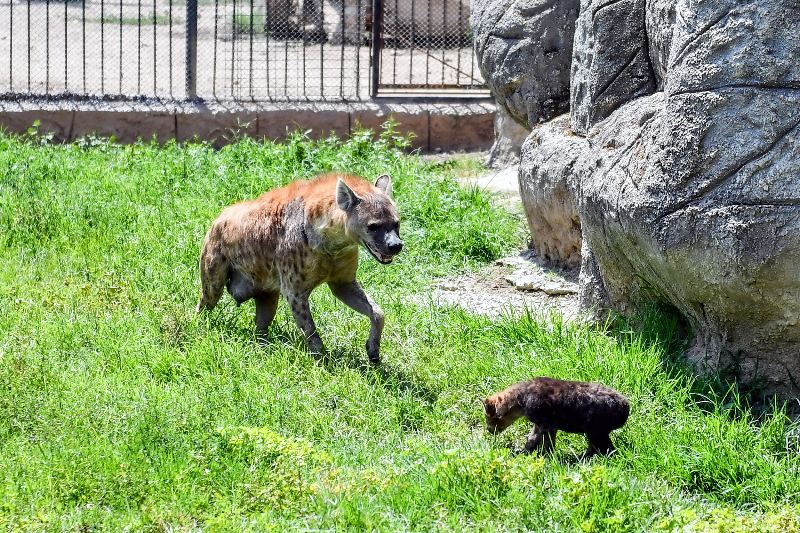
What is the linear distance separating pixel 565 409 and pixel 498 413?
0.34 m

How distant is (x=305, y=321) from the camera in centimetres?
561

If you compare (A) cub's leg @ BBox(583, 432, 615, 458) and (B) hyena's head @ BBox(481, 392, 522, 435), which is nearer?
(A) cub's leg @ BBox(583, 432, 615, 458)

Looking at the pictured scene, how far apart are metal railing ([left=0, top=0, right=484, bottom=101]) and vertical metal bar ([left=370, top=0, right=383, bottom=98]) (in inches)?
0.4

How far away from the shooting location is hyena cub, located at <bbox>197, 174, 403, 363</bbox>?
5.35 meters

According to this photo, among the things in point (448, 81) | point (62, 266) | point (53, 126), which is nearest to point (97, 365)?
point (62, 266)

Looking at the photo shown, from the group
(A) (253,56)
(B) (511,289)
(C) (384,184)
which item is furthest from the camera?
(A) (253,56)

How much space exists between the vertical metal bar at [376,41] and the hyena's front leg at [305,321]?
590cm

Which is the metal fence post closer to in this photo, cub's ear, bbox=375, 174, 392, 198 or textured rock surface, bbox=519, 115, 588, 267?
textured rock surface, bbox=519, 115, 588, 267

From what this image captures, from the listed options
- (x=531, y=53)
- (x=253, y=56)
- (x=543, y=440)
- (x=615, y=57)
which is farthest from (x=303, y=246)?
(x=253, y=56)

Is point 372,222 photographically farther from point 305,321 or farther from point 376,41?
point 376,41

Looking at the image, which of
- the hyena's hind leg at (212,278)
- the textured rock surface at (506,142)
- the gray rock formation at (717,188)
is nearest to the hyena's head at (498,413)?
the gray rock formation at (717,188)

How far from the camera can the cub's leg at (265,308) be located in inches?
237

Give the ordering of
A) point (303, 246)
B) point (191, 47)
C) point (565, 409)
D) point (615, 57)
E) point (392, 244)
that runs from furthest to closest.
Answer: point (191, 47) → point (615, 57) → point (303, 246) → point (392, 244) → point (565, 409)

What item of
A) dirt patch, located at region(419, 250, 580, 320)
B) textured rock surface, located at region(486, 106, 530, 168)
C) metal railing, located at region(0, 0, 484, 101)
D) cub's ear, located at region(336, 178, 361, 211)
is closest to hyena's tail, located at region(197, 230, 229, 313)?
cub's ear, located at region(336, 178, 361, 211)
